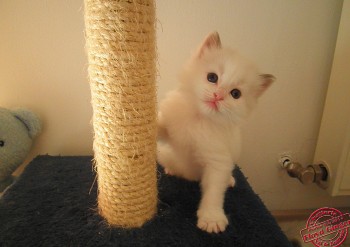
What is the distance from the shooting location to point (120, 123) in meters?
0.55

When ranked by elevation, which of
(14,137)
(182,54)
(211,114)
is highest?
(182,54)

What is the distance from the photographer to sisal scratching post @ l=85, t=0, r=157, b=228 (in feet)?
1.63

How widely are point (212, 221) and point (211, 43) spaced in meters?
0.49

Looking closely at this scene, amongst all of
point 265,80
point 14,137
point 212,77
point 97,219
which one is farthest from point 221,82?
point 14,137

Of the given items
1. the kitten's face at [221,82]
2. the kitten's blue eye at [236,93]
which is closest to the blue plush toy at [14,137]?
the kitten's face at [221,82]

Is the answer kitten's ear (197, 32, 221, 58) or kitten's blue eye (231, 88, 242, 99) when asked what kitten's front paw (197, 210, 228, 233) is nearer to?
kitten's blue eye (231, 88, 242, 99)

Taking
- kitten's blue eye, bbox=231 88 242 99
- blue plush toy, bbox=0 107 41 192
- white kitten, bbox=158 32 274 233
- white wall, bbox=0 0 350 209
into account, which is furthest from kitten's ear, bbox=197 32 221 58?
blue plush toy, bbox=0 107 41 192

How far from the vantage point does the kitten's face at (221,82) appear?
2.09 feet

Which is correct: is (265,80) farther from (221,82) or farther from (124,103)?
(124,103)

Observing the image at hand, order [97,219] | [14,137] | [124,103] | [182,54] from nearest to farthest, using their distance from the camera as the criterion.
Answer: [124,103]
[97,219]
[14,137]
[182,54]

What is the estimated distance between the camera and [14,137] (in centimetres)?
90

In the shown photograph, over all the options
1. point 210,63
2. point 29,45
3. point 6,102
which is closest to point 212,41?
point 210,63

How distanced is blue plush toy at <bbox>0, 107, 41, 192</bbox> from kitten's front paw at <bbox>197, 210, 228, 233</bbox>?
73cm

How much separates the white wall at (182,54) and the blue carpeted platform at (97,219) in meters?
0.32
